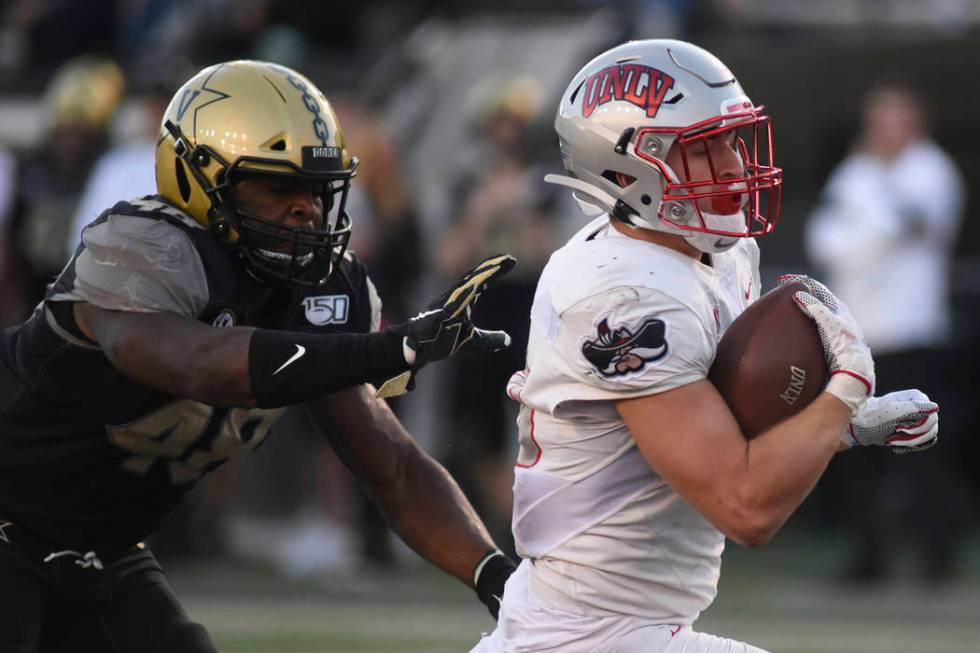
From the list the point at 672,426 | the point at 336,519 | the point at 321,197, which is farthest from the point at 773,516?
the point at 336,519

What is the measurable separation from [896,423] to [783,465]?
0.34 metres

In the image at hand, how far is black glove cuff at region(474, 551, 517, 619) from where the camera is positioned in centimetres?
373

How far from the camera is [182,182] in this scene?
371cm

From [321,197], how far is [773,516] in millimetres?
1195

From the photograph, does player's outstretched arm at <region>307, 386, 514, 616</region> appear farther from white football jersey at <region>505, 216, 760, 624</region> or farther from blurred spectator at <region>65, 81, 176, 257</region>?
blurred spectator at <region>65, 81, 176, 257</region>

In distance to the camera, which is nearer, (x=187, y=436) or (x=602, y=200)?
(x=602, y=200)

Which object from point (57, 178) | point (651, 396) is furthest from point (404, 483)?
point (57, 178)

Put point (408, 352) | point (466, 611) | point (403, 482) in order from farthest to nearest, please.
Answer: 1. point (466, 611)
2. point (403, 482)
3. point (408, 352)

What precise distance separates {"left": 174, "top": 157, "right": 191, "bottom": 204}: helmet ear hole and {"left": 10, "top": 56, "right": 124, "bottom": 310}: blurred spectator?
3837 mm

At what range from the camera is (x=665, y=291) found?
3105mm

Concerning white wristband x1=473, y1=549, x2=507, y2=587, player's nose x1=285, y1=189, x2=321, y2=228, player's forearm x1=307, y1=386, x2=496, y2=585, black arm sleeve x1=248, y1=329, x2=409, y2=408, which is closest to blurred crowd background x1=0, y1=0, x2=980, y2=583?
player's forearm x1=307, y1=386, x2=496, y2=585

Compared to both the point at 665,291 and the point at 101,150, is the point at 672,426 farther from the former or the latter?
the point at 101,150

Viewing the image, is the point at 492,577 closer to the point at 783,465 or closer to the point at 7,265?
the point at 783,465

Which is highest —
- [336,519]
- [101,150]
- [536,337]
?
[536,337]
